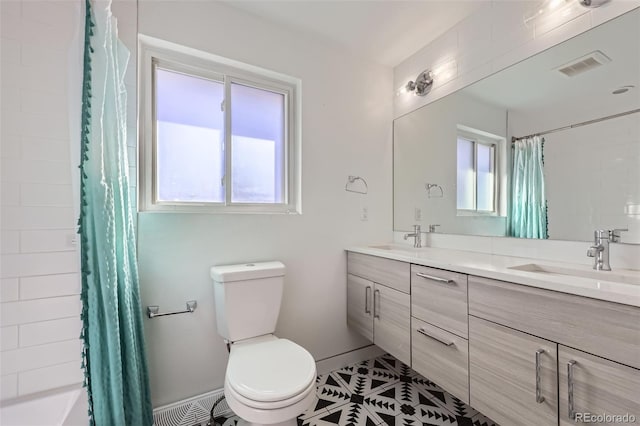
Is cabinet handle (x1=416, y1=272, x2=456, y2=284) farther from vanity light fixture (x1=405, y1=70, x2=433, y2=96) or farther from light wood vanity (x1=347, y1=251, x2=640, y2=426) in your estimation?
vanity light fixture (x1=405, y1=70, x2=433, y2=96)

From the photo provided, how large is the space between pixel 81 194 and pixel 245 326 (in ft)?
3.14

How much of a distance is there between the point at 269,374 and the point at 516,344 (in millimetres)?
989

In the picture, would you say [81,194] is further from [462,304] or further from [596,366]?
[596,366]

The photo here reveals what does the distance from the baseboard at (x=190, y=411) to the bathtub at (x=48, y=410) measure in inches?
14.8

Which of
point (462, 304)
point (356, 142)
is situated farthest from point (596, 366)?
point (356, 142)

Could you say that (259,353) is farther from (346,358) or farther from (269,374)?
(346,358)

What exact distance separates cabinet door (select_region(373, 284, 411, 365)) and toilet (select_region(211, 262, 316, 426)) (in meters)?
0.61

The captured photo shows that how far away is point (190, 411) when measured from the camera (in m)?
1.50

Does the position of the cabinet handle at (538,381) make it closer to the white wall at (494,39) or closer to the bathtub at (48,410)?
the white wall at (494,39)

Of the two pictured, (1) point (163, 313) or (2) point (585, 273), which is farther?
(1) point (163, 313)

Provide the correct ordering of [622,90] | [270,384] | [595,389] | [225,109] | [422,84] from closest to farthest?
[595,389]
[270,384]
[622,90]
[225,109]
[422,84]

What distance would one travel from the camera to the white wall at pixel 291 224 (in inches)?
58.7

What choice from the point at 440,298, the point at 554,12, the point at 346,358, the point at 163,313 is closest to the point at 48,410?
the point at 163,313

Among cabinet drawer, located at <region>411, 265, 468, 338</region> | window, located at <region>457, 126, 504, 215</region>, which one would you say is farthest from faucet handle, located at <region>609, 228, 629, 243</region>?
cabinet drawer, located at <region>411, 265, 468, 338</region>
